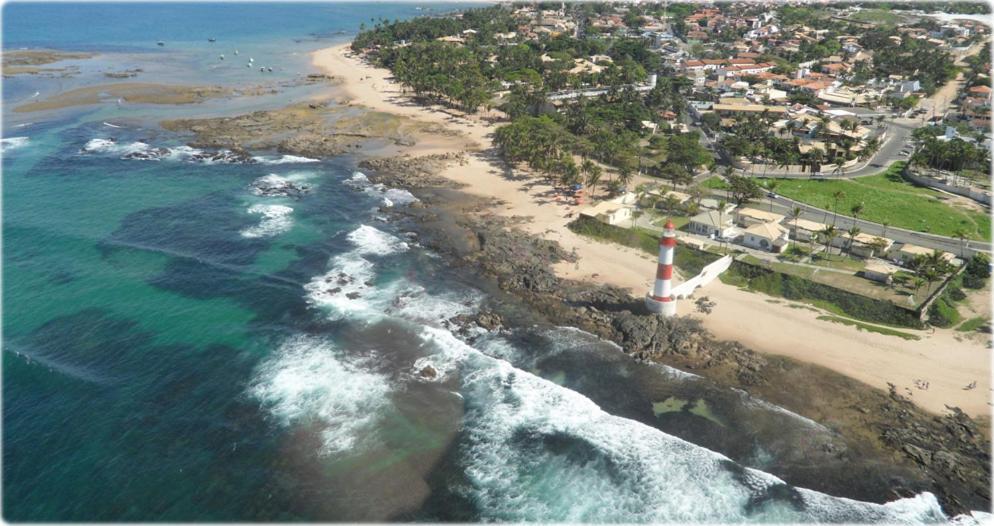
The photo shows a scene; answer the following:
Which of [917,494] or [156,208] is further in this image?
[156,208]

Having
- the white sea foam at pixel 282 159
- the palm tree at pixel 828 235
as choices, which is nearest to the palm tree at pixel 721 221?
the palm tree at pixel 828 235

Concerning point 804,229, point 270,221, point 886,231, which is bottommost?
point 270,221

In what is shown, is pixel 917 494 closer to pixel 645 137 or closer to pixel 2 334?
pixel 2 334

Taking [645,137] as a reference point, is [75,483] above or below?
below

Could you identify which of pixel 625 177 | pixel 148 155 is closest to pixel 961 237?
pixel 625 177

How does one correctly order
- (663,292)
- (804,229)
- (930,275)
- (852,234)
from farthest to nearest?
(804,229)
(852,234)
(930,275)
(663,292)

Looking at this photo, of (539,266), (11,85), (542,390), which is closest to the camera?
(542,390)

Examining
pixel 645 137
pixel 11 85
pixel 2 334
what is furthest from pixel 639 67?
pixel 11 85

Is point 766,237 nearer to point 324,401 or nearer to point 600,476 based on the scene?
point 600,476
